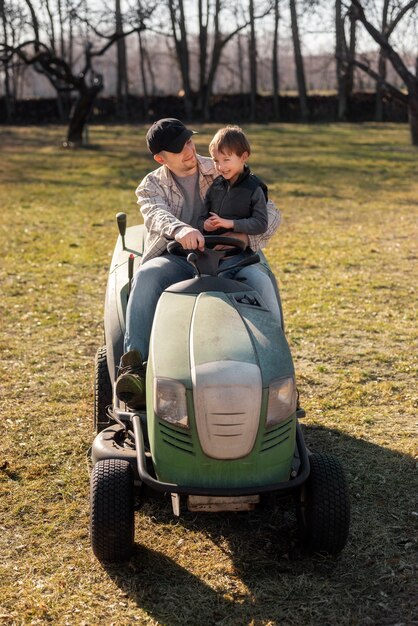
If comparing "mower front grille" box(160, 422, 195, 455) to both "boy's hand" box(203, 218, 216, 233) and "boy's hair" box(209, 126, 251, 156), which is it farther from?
"boy's hair" box(209, 126, 251, 156)

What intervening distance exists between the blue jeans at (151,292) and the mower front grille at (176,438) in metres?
0.62

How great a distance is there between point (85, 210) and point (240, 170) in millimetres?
10854

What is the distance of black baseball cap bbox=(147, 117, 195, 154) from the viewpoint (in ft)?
14.3

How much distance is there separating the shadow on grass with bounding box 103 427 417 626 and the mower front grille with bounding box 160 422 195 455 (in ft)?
1.25

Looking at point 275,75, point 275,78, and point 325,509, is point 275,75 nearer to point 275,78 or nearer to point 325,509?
point 275,78

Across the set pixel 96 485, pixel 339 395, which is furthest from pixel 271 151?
pixel 96 485

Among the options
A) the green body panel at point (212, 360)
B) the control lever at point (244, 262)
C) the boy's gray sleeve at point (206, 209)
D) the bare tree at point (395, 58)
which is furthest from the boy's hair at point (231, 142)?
the bare tree at point (395, 58)

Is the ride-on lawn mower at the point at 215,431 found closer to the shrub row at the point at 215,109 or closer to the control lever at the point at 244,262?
the control lever at the point at 244,262

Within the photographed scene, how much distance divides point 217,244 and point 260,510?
127 cm

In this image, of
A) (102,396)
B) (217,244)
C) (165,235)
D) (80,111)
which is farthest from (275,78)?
(217,244)

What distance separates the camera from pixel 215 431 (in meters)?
3.40

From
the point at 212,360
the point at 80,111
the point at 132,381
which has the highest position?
the point at 80,111

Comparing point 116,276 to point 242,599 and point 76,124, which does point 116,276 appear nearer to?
point 242,599

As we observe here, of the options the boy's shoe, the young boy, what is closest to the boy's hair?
the young boy
